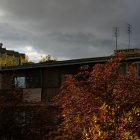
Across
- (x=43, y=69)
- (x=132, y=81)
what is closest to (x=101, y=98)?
(x=132, y=81)

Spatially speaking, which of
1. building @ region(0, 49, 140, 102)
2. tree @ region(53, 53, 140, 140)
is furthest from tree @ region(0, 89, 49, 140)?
building @ region(0, 49, 140, 102)

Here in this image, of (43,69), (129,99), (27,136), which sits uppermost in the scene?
(43,69)

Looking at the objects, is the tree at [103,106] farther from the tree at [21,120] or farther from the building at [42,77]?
the building at [42,77]

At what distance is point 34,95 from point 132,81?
22.1 m

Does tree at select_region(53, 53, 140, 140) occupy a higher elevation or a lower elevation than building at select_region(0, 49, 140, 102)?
lower

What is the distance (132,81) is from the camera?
658 inches

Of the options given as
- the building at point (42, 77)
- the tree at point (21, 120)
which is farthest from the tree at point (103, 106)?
the building at point (42, 77)

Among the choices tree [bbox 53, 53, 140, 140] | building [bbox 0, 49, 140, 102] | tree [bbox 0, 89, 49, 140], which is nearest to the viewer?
tree [bbox 53, 53, 140, 140]

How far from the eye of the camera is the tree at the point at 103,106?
43.1ft

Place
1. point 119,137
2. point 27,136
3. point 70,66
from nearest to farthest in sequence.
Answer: point 119,137 < point 27,136 < point 70,66

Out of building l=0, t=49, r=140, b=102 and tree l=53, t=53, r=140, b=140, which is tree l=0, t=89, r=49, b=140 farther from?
building l=0, t=49, r=140, b=102

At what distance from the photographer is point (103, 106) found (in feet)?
43.5

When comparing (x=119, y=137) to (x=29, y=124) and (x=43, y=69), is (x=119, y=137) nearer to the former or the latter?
(x=29, y=124)

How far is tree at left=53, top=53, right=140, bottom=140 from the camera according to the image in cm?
1314
